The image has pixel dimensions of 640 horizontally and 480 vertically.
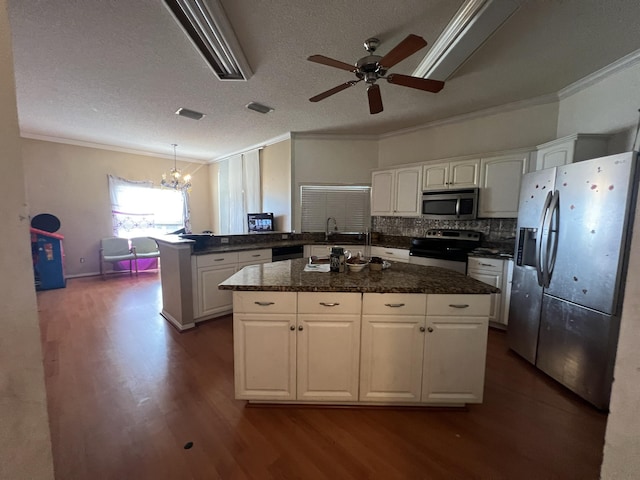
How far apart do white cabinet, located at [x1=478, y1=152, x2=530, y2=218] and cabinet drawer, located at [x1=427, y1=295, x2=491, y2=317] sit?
77.7 inches

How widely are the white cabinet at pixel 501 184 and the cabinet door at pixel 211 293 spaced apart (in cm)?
332

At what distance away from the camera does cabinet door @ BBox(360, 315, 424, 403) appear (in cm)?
164

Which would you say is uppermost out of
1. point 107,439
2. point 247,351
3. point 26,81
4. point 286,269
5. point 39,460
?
point 26,81

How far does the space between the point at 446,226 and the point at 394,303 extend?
8.46 ft

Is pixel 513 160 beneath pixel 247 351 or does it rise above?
above

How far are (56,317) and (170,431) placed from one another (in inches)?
115

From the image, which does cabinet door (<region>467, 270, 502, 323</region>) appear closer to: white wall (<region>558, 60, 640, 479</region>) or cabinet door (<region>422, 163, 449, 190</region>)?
cabinet door (<region>422, 163, 449, 190</region>)

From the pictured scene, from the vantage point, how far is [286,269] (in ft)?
6.61

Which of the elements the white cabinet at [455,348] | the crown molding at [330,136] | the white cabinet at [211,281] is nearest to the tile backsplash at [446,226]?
the crown molding at [330,136]

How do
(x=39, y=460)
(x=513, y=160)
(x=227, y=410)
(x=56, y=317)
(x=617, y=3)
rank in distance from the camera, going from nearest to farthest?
1. (x=39, y=460)
2. (x=617, y=3)
3. (x=227, y=410)
4. (x=513, y=160)
5. (x=56, y=317)

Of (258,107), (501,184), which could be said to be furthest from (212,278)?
(501,184)

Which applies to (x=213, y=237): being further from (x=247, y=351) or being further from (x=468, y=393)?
(x=468, y=393)

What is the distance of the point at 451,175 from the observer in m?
3.39

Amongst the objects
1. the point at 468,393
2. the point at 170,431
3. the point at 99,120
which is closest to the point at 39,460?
the point at 170,431
